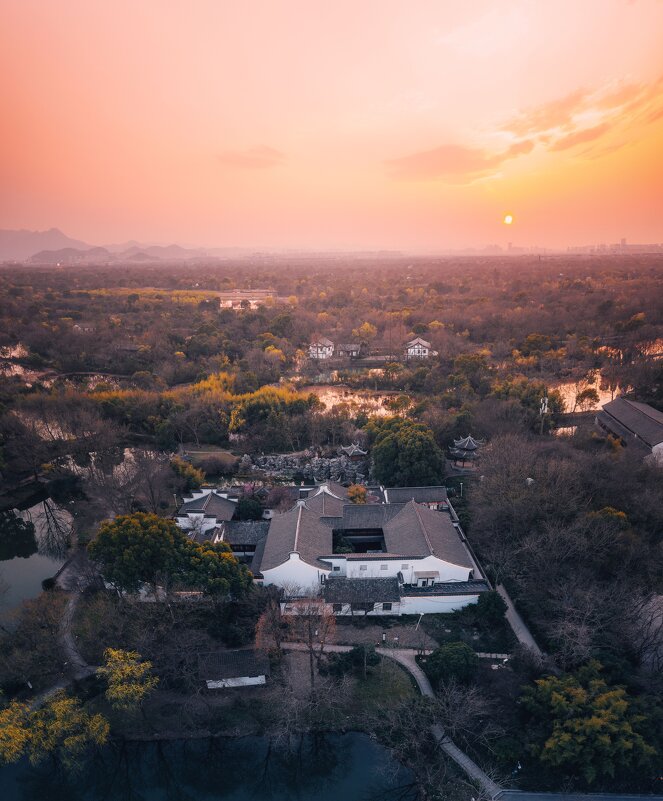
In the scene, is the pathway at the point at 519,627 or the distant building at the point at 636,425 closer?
the pathway at the point at 519,627

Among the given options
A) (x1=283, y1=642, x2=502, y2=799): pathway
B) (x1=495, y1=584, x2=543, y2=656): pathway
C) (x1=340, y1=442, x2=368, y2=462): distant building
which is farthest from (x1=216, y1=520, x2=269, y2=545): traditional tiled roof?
(x1=495, y1=584, x2=543, y2=656): pathway

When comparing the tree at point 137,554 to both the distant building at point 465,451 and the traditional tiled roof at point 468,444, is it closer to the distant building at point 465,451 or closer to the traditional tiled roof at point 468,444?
the distant building at point 465,451

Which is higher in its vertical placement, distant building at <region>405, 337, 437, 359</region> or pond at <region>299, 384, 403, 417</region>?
distant building at <region>405, 337, 437, 359</region>

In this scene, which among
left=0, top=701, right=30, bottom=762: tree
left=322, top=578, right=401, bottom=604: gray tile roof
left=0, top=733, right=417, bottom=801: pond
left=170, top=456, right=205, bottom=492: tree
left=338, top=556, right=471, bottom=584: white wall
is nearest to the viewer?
left=0, top=701, right=30, bottom=762: tree

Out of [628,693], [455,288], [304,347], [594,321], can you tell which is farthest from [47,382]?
[455,288]

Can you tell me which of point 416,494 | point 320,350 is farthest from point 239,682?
point 320,350

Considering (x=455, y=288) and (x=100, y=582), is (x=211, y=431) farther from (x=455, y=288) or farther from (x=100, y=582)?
(x=455, y=288)

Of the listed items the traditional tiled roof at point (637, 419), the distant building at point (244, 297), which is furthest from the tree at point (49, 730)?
the distant building at point (244, 297)

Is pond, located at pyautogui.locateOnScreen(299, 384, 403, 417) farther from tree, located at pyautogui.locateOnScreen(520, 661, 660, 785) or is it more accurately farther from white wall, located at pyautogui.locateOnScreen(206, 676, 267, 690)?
tree, located at pyautogui.locateOnScreen(520, 661, 660, 785)
